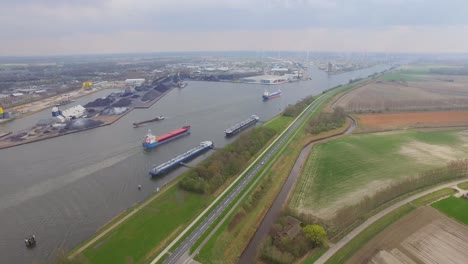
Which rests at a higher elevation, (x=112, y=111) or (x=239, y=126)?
(x=112, y=111)

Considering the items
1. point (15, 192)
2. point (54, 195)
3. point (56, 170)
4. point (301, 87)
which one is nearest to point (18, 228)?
point (54, 195)

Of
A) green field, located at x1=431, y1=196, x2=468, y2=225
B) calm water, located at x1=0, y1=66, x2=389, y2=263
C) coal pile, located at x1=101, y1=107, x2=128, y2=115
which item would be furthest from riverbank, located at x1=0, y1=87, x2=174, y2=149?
green field, located at x1=431, y1=196, x2=468, y2=225

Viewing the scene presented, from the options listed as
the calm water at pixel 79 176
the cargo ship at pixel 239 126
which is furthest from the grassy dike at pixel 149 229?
the cargo ship at pixel 239 126

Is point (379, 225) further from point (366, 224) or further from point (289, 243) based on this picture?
point (289, 243)

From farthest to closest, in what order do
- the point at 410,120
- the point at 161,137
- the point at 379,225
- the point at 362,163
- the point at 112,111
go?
1. the point at 112,111
2. the point at 410,120
3. the point at 161,137
4. the point at 362,163
5. the point at 379,225

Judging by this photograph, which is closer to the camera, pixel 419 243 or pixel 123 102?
pixel 419 243

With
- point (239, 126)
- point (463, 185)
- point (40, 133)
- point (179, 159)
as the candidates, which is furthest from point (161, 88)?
point (463, 185)

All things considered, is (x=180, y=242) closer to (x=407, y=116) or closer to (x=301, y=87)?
(x=407, y=116)

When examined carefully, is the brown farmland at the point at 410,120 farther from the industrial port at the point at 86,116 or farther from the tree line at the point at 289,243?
the industrial port at the point at 86,116
